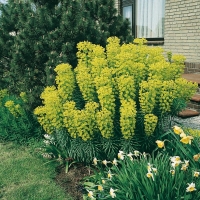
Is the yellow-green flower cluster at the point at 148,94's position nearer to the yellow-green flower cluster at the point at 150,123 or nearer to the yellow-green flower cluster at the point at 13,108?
the yellow-green flower cluster at the point at 150,123

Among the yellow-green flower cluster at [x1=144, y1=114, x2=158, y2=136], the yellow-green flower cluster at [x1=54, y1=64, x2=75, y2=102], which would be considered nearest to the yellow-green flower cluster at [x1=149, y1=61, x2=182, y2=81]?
the yellow-green flower cluster at [x1=144, y1=114, x2=158, y2=136]

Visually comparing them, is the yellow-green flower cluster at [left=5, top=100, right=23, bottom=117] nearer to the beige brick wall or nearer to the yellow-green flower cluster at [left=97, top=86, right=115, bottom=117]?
the yellow-green flower cluster at [left=97, top=86, right=115, bottom=117]

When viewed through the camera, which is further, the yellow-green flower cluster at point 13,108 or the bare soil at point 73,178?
the yellow-green flower cluster at point 13,108

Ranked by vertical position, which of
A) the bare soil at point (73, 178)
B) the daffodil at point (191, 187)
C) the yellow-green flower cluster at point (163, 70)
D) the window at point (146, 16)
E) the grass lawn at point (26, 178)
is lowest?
the grass lawn at point (26, 178)

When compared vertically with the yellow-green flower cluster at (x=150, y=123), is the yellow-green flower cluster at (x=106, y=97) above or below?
above

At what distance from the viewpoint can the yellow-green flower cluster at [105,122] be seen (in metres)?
3.53

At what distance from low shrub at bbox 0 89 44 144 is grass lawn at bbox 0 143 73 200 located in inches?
16.5

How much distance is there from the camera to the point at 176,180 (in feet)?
8.66

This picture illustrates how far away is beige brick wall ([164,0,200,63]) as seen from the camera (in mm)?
7484

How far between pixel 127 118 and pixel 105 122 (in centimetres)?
25

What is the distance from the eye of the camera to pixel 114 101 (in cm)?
392

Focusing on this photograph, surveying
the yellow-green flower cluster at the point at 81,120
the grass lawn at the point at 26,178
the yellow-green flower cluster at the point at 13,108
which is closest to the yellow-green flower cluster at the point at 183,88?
the yellow-green flower cluster at the point at 81,120

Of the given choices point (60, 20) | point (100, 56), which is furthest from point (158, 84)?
point (60, 20)

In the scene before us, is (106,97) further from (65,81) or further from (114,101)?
(65,81)
